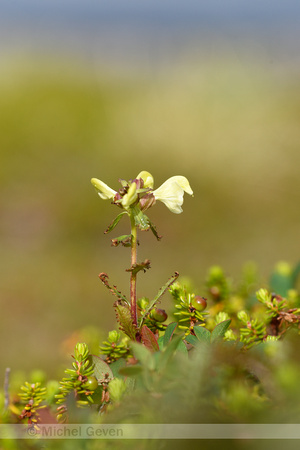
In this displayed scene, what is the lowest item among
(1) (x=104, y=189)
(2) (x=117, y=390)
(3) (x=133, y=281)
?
(2) (x=117, y=390)

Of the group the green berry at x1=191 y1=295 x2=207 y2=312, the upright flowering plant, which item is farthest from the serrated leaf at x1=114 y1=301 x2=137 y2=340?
the green berry at x1=191 y1=295 x2=207 y2=312

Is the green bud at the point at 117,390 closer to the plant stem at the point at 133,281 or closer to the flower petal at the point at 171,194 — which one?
the plant stem at the point at 133,281

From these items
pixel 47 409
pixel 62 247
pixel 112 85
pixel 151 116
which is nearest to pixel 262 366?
pixel 47 409

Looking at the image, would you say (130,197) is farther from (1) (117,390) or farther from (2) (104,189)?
(1) (117,390)

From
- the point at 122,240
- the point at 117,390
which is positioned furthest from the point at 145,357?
the point at 122,240

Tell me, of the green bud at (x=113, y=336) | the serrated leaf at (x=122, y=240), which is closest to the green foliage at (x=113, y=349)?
the green bud at (x=113, y=336)

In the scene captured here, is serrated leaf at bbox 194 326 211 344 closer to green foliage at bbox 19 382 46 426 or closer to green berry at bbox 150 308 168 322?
green berry at bbox 150 308 168 322

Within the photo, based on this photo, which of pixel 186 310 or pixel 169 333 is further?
pixel 186 310

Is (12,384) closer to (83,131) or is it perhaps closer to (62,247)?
(62,247)
